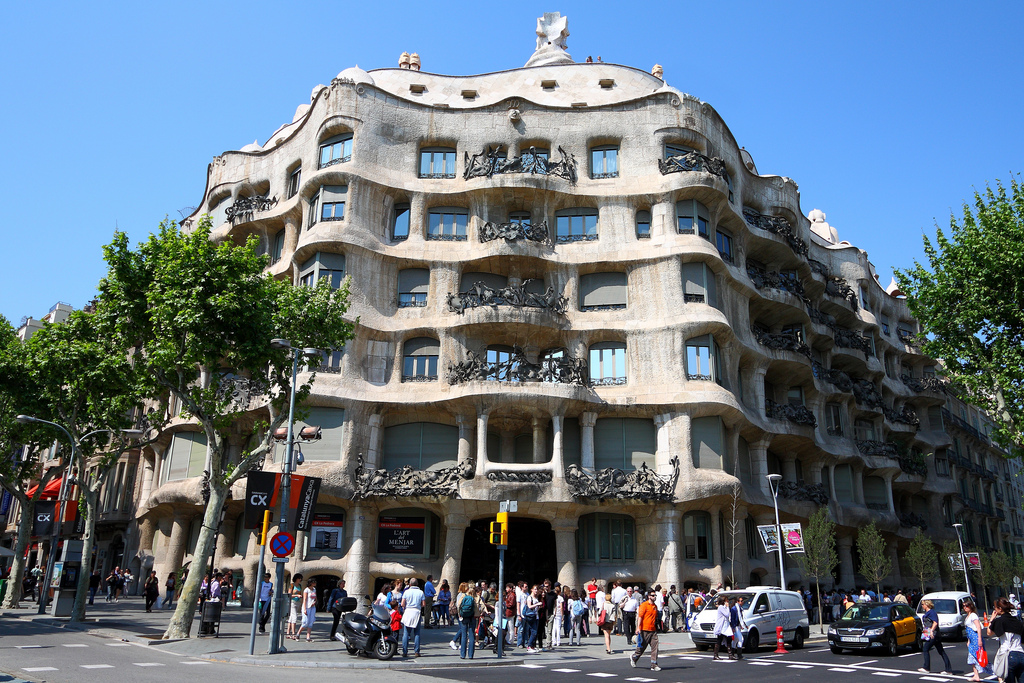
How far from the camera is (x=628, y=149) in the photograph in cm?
3819

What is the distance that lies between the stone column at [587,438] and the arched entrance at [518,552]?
3.67m

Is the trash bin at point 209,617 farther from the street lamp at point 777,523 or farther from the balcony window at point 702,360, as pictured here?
the balcony window at point 702,360

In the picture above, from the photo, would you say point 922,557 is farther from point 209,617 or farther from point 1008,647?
point 209,617

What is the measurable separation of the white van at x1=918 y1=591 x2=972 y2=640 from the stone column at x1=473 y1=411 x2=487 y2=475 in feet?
56.2

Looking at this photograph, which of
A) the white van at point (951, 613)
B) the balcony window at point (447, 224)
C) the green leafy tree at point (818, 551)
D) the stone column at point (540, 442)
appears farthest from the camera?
the balcony window at point (447, 224)

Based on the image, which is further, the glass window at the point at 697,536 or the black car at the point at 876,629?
the glass window at the point at 697,536

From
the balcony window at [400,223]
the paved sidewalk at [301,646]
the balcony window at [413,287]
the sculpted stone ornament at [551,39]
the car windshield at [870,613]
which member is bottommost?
the paved sidewalk at [301,646]

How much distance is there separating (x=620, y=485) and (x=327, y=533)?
12416mm

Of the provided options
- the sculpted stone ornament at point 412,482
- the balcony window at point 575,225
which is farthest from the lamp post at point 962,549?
the sculpted stone ornament at point 412,482

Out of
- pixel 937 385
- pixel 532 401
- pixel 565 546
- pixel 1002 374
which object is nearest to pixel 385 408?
pixel 532 401

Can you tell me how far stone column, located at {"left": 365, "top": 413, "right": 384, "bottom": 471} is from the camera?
33.3 metres

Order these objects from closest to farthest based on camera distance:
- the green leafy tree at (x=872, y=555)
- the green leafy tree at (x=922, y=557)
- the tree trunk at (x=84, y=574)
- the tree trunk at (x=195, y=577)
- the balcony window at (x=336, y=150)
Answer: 1. the tree trunk at (x=195, y=577)
2. the tree trunk at (x=84, y=574)
3. the balcony window at (x=336, y=150)
4. the green leafy tree at (x=872, y=555)
5. the green leafy tree at (x=922, y=557)

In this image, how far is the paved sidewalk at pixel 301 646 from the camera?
58.1 ft

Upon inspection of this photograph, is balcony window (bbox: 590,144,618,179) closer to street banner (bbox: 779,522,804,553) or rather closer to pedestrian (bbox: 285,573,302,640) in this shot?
street banner (bbox: 779,522,804,553)
